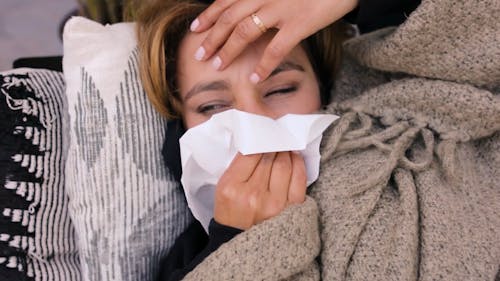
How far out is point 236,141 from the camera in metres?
0.84

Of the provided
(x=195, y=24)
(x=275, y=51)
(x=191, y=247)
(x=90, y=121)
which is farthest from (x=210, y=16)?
(x=191, y=247)

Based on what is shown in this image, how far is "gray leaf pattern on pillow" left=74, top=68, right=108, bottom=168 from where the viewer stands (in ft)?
3.08

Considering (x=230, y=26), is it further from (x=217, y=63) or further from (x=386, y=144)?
(x=386, y=144)

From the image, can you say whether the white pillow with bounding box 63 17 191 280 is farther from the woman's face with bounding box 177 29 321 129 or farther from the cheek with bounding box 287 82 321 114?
the cheek with bounding box 287 82 321 114

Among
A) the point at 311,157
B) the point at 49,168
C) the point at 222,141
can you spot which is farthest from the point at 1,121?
the point at 311,157

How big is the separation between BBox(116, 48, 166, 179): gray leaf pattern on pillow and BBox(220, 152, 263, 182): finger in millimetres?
183

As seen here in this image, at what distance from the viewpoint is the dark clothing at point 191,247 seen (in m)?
0.82

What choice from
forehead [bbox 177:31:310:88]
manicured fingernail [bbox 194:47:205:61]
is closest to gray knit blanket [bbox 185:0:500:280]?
forehead [bbox 177:31:310:88]

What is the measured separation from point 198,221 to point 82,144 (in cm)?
25

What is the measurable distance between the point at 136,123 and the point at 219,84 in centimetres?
17

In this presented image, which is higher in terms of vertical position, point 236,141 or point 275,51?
point 275,51

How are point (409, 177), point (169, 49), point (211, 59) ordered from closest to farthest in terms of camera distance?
point (409, 177), point (211, 59), point (169, 49)

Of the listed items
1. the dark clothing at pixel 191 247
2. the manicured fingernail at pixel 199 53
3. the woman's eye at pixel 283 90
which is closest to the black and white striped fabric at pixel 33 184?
the dark clothing at pixel 191 247

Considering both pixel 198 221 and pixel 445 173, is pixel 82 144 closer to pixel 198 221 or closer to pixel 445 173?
pixel 198 221
